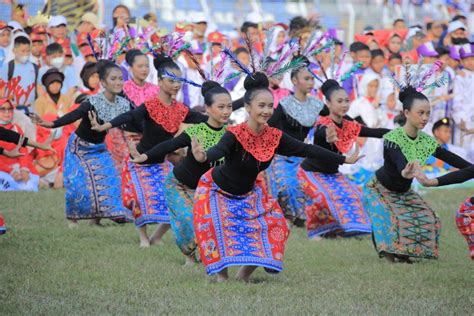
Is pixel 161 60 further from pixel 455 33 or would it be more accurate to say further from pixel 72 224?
pixel 455 33

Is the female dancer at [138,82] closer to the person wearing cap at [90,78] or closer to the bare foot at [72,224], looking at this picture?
the bare foot at [72,224]

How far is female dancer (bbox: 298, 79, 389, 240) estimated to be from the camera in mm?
9227

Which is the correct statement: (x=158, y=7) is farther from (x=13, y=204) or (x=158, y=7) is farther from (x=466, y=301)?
(x=466, y=301)

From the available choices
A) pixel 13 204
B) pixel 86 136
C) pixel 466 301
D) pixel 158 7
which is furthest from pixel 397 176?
pixel 158 7

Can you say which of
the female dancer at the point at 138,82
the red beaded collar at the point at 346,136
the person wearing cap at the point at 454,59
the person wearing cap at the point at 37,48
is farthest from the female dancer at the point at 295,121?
the person wearing cap at the point at 454,59

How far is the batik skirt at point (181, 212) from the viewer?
25.4 feet

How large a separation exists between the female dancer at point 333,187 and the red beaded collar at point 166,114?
1.37m

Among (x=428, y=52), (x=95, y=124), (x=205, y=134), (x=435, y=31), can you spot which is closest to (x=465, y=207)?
(x=205, y=134)

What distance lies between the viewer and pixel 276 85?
36.8 feet

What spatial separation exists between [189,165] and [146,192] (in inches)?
39.4

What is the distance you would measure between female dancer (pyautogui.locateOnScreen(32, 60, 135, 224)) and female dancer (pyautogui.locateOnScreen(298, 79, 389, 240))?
1767 millimetres

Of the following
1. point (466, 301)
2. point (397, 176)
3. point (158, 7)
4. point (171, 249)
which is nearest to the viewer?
point (466, 301)

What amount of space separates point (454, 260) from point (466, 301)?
6.38ft

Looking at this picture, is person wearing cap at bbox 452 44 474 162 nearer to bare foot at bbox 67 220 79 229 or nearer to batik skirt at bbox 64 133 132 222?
batik skirt at bbox 64 133 132 222
